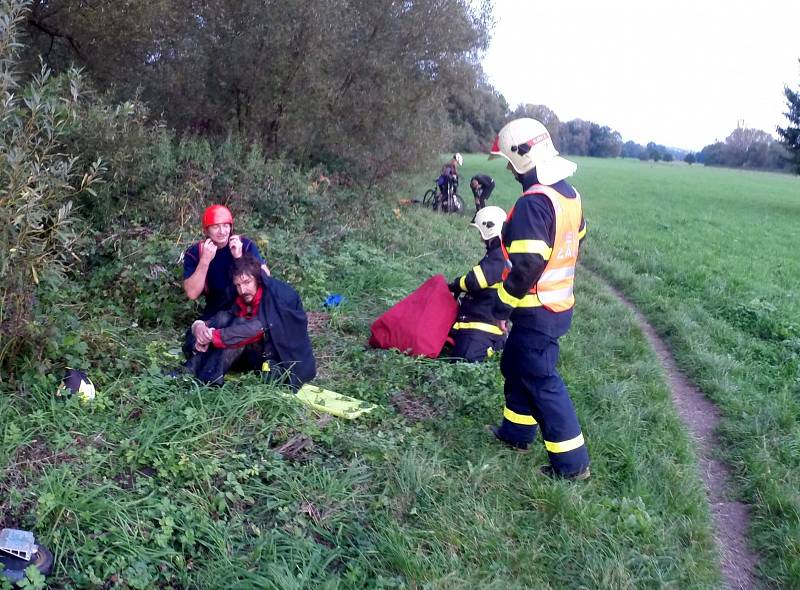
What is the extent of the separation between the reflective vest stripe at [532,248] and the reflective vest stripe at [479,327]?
2.07 meters

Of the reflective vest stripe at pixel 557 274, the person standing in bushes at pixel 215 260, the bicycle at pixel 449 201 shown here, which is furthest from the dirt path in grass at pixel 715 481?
the bicycle at pixel 449 201

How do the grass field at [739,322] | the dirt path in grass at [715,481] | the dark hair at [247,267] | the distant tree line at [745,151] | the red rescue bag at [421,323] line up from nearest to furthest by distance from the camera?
1. the dirt path in grass at [715,481]
2. the grass field at [739,322]
3. the dark hair at [247,267]
4. the red rescue bag at [421,323]
5. the distant tree line at [745,151]

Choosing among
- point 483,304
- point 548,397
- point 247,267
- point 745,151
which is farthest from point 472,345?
point 745,151

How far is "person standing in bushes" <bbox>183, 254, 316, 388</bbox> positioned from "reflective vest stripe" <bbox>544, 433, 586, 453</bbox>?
1791 millimetres

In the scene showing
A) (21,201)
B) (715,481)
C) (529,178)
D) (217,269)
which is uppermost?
(529,178)

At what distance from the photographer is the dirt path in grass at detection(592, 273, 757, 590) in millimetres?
3535

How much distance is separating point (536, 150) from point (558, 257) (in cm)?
63

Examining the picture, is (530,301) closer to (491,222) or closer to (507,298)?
(507,298)

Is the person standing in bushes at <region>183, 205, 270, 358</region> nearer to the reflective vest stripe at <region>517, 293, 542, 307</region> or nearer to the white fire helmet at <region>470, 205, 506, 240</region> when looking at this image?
the white fire helmet at <region>470, 205, 506, 240</region>

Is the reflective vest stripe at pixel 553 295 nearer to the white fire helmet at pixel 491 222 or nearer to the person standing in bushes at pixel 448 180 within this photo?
the white fire helmet at pixel 491 222

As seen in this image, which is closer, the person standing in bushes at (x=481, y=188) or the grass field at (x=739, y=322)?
the grass field at (x=739, y=322)

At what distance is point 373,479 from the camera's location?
3701mm

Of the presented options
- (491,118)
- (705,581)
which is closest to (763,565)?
(705,581)

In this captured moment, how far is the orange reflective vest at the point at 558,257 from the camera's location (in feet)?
12.3
